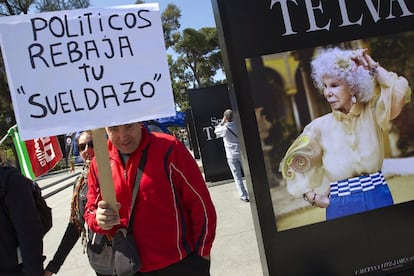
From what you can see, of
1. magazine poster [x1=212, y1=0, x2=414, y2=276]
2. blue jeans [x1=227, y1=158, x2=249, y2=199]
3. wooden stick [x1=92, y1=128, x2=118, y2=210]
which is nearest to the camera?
wooden stick [x1=92, y1=128, x2=118, y2=210]

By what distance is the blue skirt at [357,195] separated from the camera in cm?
314

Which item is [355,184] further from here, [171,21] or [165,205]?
[171,21]

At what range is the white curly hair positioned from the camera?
3057 mm

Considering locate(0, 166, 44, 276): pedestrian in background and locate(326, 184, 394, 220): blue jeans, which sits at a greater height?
locate(0, 166, 44, 276): pedestrian in background

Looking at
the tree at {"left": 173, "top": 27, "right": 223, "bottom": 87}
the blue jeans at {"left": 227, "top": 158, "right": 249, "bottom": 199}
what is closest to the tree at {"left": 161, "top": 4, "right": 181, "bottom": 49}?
the tree at {"left": 173, "top": 27, "right": 223, "bottom": 87}

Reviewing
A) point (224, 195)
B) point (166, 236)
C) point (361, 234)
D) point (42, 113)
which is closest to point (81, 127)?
point (42, 113)

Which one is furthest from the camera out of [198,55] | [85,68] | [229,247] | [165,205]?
[198,55]

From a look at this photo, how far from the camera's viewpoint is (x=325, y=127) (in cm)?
309

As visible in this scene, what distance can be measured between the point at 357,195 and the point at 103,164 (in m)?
2.01

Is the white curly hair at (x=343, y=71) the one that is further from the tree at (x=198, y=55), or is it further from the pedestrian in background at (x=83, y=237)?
the tree at (x=198, y=55)

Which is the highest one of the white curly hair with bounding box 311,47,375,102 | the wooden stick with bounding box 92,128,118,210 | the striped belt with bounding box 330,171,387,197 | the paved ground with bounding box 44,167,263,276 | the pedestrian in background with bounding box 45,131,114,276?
the white curly hair with bounding box 311,47,375,102

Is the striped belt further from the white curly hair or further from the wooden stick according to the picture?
the wooden stick

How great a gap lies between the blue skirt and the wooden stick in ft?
5.84

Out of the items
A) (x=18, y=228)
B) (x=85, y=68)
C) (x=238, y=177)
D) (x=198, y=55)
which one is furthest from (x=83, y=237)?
(x=198, y=55)
